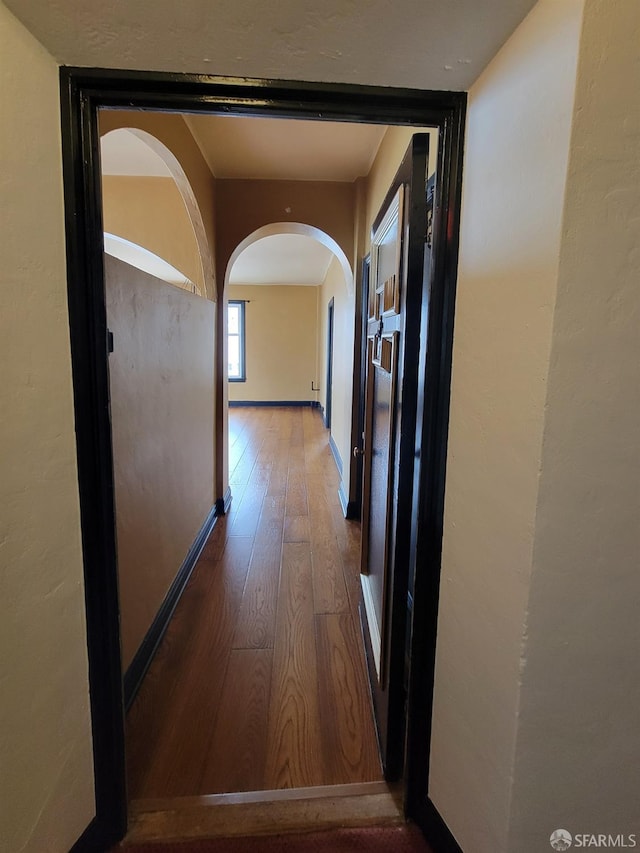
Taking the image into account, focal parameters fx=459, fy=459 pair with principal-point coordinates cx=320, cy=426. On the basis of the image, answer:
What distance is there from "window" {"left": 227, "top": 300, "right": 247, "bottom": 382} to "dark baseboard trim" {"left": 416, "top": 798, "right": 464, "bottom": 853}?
8558 mm

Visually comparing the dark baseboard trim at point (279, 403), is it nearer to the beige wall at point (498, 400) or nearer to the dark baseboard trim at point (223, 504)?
the dark baseboard trim at point (223, 504)

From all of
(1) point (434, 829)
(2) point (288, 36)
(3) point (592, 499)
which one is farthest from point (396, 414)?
(1) point (434, 829)

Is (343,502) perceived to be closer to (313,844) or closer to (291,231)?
(291,231)

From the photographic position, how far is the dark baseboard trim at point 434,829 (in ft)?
3.85

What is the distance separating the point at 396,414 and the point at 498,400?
529mm

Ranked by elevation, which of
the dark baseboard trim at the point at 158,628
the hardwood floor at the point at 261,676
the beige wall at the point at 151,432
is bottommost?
the hardwood floor at the point at 261,676

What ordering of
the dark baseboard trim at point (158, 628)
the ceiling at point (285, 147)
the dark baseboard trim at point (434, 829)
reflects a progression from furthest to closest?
the ceiling at point (285, 147)
the dark baseboard trim at point (158, 628)
the dark baseboard trim at point (434, 829)

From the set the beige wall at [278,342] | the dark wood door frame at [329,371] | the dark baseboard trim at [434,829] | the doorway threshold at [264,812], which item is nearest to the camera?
the dark baseboard trim at [434,829]

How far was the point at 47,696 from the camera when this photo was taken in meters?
1.03

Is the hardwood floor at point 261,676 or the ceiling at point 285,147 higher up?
the ceiling at point 285,147

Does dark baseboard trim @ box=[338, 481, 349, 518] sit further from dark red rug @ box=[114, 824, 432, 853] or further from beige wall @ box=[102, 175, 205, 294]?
dark red rug @ box=[114, 824, 432, 853]

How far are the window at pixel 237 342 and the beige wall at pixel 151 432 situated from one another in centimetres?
651

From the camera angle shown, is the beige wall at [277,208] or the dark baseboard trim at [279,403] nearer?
the beige wall at [277,208]

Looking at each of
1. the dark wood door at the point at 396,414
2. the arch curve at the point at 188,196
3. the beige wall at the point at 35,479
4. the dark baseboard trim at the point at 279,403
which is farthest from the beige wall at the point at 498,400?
the dark baseboard trim at the point at 279,403
